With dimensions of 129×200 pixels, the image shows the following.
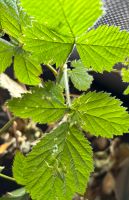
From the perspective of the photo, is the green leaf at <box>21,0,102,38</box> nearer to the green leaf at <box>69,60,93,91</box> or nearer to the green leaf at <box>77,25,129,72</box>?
the green leaf at <box>77,25,129,72</box>

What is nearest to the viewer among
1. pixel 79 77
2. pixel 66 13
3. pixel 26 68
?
pixel 66 13

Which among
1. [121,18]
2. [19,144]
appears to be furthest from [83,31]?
[19,144]

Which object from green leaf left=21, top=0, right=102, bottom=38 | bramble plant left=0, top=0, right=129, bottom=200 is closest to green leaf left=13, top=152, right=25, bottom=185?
bramble plant left=0, top=0, right=129, bottom=200

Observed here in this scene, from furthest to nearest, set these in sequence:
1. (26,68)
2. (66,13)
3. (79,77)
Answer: (79,77) → (26,68) → (66,13)

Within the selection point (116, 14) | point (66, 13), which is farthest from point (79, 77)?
point (66, 13)

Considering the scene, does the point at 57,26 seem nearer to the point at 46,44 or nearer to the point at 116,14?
the point at 46,44
